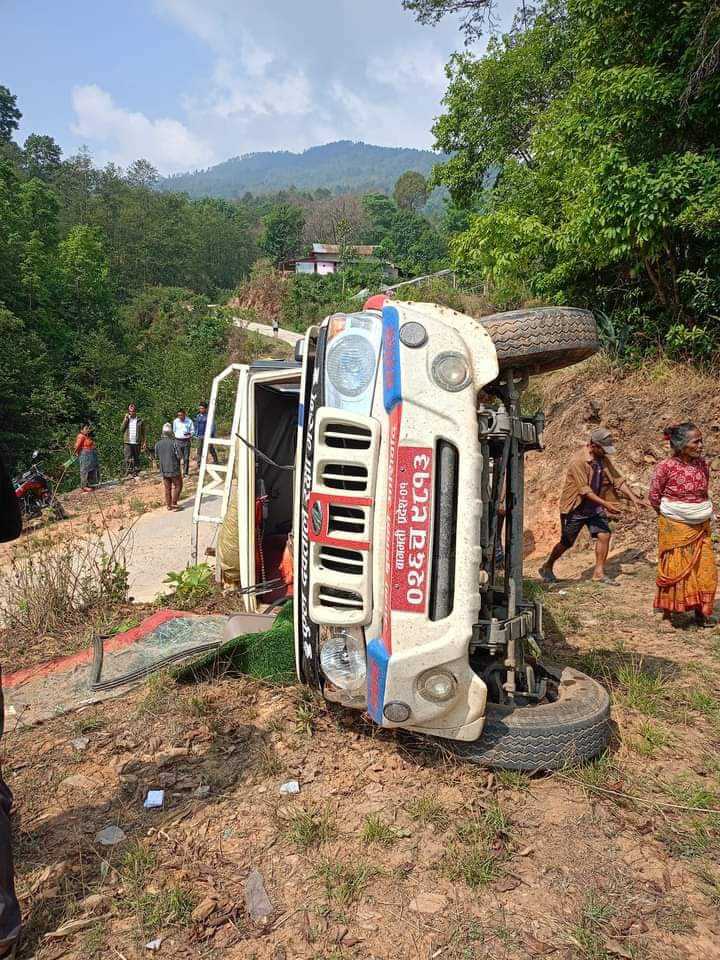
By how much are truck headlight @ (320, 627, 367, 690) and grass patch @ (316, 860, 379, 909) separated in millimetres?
726

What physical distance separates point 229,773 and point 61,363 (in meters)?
33.6

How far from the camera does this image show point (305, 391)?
10.6 feet

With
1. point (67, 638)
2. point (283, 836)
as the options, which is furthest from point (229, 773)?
point (67, 638)

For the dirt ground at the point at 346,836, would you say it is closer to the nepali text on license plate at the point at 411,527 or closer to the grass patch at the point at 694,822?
the grass patch at the point at 694,822

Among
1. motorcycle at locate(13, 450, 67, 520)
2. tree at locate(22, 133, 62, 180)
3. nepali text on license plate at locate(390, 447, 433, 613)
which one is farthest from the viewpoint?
tree at locate(22, 133, 62, 180)

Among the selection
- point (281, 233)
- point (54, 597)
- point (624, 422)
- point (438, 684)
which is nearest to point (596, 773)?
point (438, 684)

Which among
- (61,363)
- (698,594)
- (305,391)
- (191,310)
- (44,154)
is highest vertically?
(44,154)

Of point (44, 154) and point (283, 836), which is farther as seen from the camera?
point (44, 154)

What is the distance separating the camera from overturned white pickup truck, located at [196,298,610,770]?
277 cm

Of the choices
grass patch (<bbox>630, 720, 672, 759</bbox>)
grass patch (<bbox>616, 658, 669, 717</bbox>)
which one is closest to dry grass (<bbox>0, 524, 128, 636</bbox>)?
grass patch (<bbox>616, 658, 669, 717</bbox>)

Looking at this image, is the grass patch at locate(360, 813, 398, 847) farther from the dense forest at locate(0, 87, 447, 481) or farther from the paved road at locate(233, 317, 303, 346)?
the paved road at locate(233, 317, 303, 346)

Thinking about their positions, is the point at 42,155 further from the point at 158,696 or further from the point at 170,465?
the point at 158,696

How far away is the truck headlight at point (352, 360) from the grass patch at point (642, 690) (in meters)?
2.20

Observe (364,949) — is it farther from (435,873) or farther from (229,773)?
(229,773)
